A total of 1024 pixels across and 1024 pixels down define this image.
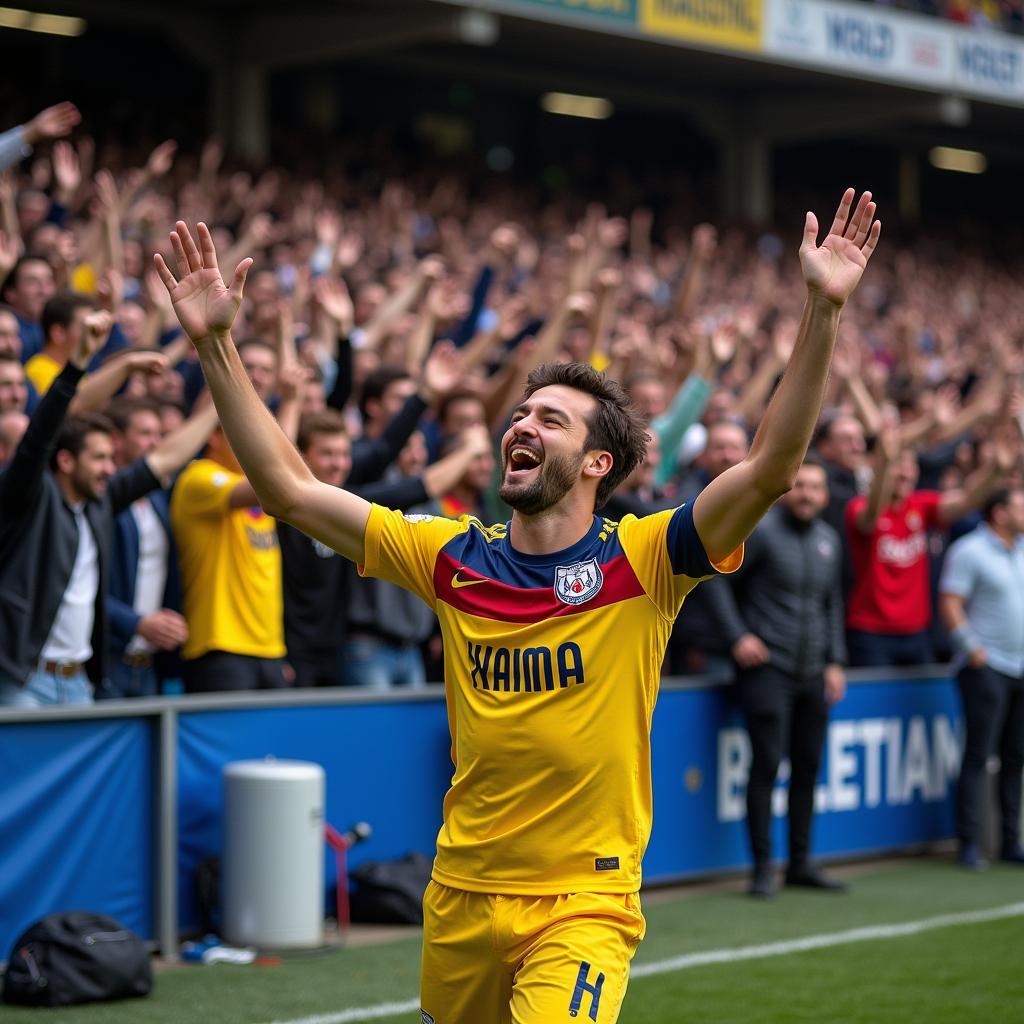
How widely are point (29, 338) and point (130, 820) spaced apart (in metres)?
3.09

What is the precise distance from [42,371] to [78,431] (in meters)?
1.77

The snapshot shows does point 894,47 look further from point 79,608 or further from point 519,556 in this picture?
point 519,556

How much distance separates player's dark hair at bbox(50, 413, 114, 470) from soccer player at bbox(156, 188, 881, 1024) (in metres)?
3.08

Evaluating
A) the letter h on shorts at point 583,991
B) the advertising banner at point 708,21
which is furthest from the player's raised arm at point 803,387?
the advertising banner at point 708,21

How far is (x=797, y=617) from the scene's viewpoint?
9.20 meters

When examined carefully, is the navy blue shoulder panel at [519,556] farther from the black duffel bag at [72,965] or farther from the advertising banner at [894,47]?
the advertising banner at [894,47]

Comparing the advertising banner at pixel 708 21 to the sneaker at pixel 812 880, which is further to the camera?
the advertising banner at pixel 708 21

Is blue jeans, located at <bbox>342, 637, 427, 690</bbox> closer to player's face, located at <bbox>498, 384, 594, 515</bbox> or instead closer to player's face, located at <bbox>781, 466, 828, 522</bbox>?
player's face, located at <bbox>781, 466, 828, 522</bbox>

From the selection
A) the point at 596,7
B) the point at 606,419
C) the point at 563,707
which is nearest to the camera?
the point at 563,707

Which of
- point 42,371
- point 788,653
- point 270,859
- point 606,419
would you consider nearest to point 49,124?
point 42,371

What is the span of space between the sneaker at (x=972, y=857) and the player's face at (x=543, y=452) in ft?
21.9

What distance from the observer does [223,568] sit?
789 cm

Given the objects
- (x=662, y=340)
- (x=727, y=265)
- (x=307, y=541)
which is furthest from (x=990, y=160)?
(x=307, y=541)

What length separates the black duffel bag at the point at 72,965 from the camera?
6.46m
